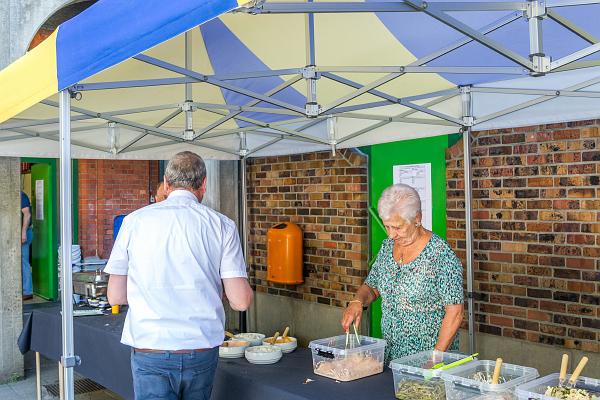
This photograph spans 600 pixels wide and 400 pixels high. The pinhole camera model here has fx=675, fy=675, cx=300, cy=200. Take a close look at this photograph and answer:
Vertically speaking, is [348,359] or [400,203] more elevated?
[400,203]

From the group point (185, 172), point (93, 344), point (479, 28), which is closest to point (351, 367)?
point (185, 172)

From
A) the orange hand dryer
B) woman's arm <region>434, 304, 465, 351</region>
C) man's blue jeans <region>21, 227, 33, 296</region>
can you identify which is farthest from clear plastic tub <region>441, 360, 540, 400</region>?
man's blue jeans <region>21, 227, 33, 296</region>

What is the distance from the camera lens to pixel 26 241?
9.41 m

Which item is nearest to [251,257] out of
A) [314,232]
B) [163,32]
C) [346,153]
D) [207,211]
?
[314,232]

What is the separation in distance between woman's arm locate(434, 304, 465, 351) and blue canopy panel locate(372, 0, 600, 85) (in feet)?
4.51

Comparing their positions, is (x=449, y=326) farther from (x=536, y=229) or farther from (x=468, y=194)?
(x=536, y=229)

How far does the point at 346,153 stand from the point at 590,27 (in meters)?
2.91

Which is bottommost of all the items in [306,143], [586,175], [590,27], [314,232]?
[314,232]

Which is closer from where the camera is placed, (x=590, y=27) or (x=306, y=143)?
(x=590, y=27)

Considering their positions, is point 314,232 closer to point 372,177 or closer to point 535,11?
point 372,177

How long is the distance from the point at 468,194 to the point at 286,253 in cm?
237

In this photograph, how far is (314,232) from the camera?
651 cm

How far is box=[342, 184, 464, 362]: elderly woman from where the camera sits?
3076 mm

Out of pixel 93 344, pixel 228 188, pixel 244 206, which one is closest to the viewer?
pixel 93 344
